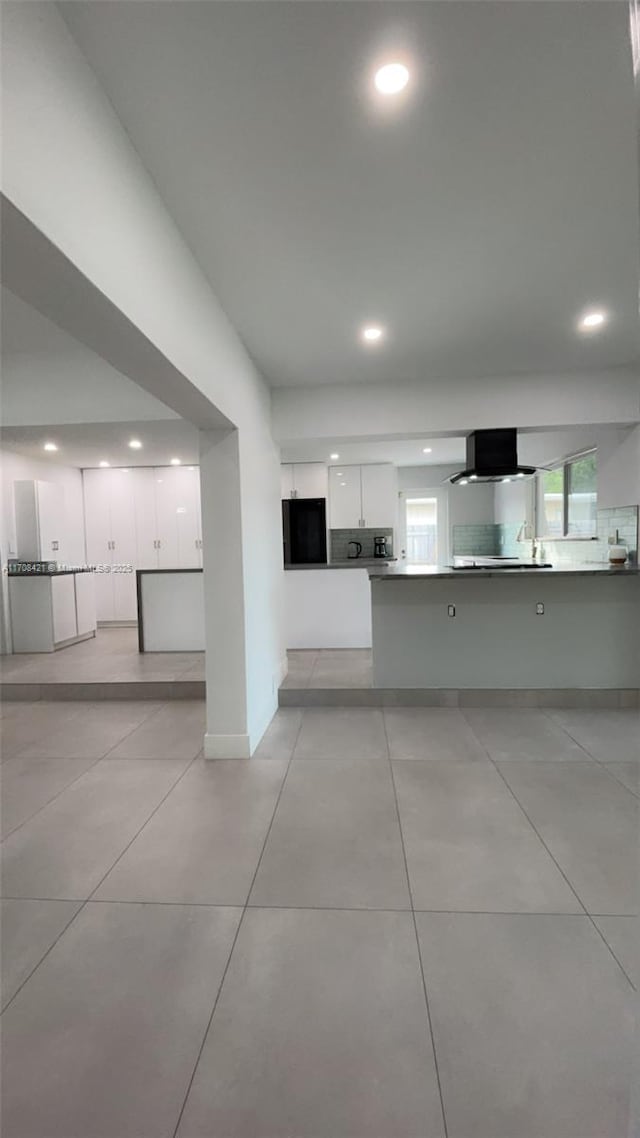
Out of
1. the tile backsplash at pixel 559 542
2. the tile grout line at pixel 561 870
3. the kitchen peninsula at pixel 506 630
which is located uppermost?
the tile backsplash at pixel 559 542

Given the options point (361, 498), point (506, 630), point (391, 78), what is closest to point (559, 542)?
point (506, 630)

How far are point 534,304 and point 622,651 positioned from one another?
8.88ft

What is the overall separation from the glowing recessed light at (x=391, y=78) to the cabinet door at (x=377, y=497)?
564 centimetres

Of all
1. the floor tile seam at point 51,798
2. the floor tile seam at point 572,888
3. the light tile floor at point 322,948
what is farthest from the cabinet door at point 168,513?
the floor tile seam at point 572,888

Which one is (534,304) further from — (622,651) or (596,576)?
(622,651)

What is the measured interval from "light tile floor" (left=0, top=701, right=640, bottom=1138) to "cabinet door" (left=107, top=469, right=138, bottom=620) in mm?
4454

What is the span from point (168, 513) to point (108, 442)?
6.27 ft

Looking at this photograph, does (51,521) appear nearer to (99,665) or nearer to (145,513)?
(145,513)

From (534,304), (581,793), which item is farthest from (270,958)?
(534,304)

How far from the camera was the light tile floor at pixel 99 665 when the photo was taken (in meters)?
4.58

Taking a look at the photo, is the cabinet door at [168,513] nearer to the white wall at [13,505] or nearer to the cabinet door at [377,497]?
the white wall at [13,505]

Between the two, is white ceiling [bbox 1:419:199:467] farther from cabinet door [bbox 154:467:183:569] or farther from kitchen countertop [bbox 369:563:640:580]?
kitchen countertop [bbox 369:563:640:580]

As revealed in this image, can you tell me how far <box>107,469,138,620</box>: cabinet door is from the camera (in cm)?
706

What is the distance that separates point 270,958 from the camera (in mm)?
1549
